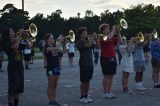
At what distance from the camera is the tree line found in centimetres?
8006

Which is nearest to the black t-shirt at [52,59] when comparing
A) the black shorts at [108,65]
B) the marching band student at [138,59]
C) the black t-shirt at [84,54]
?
the black t-shirt at [84,54]

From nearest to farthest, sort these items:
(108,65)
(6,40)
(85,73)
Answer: (6,40), (85,73), (108,65)

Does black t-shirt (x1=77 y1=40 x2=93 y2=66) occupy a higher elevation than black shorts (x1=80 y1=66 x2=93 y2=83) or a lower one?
higher

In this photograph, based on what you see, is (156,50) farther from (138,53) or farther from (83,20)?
(83,20)

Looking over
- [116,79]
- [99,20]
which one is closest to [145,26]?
[99,20]

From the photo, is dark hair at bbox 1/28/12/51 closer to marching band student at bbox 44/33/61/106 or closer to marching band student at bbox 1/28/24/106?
marching band student at bbox 1/28/24/106

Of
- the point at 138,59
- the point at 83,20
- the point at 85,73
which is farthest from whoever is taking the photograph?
the point at 83,20

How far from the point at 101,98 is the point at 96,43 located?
4.60 ft

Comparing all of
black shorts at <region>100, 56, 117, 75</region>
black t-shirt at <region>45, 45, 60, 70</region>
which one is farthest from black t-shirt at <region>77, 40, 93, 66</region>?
black t-shirt at <region>45, 45, 60, 70</region>

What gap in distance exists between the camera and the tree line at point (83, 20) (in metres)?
80.1

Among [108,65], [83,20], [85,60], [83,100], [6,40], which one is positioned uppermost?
[83,20]

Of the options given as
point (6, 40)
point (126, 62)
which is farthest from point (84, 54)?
point (6, 40)

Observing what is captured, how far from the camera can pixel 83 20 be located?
115m

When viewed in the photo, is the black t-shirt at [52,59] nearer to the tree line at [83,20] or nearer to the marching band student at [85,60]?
the marching band student at [85,60]
